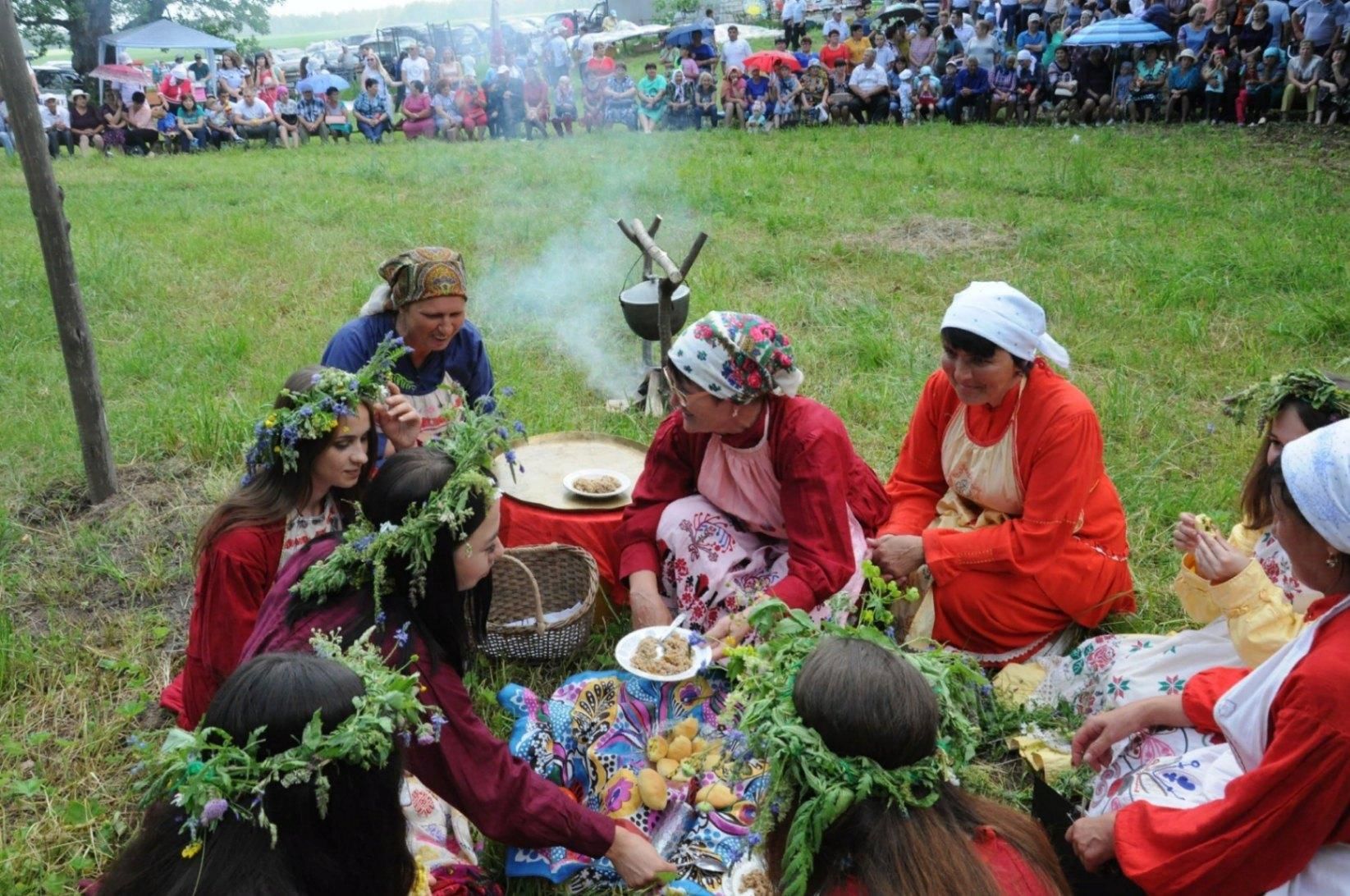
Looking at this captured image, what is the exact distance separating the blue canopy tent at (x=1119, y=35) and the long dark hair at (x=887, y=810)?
1546 cm

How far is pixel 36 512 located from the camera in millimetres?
4742

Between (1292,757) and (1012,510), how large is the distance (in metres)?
1.75

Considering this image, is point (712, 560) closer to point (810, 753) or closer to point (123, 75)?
point (810, 753)

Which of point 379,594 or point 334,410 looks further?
point 334,410

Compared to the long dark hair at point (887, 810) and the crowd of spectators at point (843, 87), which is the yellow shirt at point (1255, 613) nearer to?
the long dark hair at point (887, 810)

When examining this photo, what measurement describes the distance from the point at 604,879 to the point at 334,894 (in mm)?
1065

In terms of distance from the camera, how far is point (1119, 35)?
583 inches

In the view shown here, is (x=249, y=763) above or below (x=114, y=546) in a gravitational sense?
above

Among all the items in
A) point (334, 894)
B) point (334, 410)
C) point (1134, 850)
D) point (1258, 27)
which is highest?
point (1258, 27)

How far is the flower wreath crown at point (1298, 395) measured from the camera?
2.83 metres

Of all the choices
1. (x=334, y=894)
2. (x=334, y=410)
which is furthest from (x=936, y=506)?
(x=334, y=894)

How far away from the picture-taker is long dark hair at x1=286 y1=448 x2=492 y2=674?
241cm

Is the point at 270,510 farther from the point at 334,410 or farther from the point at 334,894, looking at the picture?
the point at 334,894

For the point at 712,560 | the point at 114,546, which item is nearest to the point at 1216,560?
the point at 712,560
